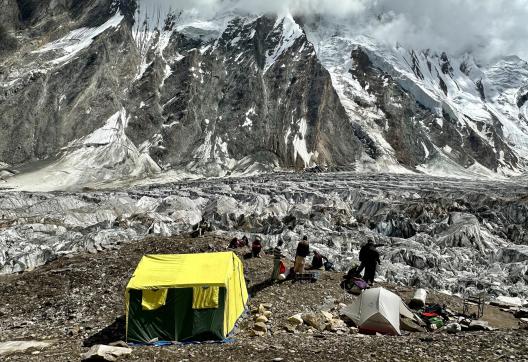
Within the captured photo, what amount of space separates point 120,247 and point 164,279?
1019cm

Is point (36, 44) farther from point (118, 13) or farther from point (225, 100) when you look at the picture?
point (225, 100)

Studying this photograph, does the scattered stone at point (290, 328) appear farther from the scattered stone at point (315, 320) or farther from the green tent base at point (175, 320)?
the green tent base at point (175, 320)

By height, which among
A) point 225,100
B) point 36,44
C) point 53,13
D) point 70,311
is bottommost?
point 70,311

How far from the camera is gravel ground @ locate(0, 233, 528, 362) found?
12.0m

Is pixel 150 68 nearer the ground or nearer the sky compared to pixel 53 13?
nearer the ground

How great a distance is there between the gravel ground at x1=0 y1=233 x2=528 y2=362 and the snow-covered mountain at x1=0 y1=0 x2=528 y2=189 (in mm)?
74694

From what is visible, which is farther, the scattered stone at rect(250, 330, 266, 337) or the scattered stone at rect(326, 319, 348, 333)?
the scattered stone at rect(326, 319, 348, 333)

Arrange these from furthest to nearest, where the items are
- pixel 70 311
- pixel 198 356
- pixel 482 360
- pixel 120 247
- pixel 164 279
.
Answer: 1. pixel 120 247
2. pixel 70 311
3. pixel 164 279
4. pixel 198 356
5. pixel 482 360

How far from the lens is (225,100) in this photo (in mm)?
132500

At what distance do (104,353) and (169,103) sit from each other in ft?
387

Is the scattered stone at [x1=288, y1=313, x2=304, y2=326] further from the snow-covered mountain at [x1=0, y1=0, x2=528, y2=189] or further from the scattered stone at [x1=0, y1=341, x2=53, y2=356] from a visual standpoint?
the snow-covered mountain at [x1=0, y1=0, x2=528, y2=189]

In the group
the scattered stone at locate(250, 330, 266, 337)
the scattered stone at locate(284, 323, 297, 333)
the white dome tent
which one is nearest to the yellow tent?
the scattered stone at locate(250, 330, 266, 337)

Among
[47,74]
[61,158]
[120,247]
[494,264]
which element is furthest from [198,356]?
[47,74]

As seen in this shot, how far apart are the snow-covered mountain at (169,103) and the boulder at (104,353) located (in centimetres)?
8471
